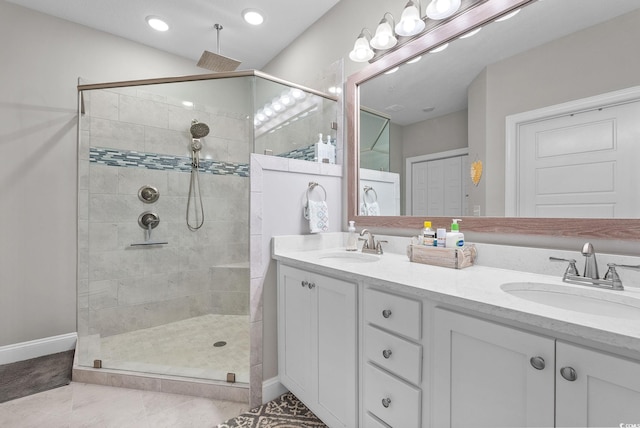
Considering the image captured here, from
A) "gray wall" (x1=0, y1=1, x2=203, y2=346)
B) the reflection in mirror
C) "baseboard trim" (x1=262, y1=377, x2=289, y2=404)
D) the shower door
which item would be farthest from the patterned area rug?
"gray wall" (x1=0, y1=1, x2=203, y2=346)

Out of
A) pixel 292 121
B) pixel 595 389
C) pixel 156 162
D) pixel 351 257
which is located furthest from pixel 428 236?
pixel 156 162

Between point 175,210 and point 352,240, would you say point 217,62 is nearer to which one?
point 175,210

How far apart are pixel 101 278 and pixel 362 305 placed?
220 centimetres

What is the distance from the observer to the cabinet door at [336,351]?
123 cm

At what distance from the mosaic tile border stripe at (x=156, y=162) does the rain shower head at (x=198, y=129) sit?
0.76ft

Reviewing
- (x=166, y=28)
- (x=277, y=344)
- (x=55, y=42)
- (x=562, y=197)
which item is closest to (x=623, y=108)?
(x=562, y=197)

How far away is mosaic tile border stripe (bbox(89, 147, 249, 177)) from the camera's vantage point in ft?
7.73

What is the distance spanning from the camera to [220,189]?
266cm

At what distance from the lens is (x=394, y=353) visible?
3.47 ft

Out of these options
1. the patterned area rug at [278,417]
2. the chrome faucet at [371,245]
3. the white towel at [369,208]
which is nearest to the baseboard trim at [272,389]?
the patterned area rug at [278,417]

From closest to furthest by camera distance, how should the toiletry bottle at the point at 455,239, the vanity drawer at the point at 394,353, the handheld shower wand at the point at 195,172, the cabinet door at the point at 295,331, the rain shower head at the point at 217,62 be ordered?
1. the vanity drawer at the point at 394,353
2. the toiletry bottle at the point at 455,239
3. the cabinet door at the point at 295,331
4. the rain shower head at the point at 217,62
5. the handheld shower wand at the point at 195,172

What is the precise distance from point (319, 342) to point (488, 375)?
0.78 meters

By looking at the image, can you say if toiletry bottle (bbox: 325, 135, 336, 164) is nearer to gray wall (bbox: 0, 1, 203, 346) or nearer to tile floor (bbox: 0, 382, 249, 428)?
tile floor (bbox: 0, 382, 249, 428)

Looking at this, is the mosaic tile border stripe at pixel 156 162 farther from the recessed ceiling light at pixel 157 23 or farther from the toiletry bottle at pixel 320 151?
the recessed ceiling light at pixel 157 23
